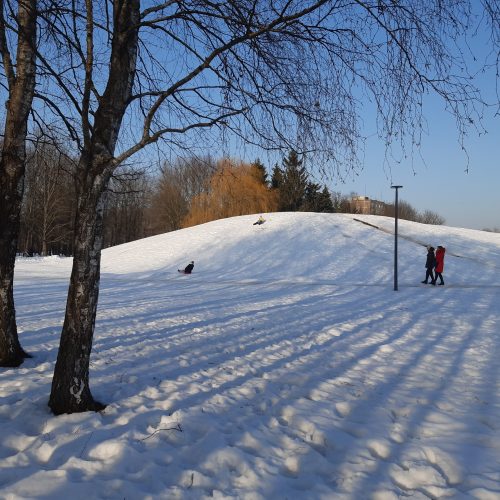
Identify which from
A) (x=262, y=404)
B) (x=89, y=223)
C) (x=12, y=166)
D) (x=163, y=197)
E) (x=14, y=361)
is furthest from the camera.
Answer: (x=163, y=197)

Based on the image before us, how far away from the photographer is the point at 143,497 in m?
2.82

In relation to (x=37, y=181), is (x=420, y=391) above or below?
below

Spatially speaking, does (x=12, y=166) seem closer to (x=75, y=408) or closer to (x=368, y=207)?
(x=75, y=408)

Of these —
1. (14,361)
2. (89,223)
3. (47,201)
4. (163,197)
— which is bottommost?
(14,361)

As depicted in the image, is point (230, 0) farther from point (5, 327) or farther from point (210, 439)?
point (5, 327)

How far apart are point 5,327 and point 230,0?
4.48m

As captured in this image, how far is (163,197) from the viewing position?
116 ft

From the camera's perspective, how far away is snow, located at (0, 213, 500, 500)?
122 inches

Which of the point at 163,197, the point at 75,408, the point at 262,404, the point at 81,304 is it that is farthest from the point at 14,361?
the point at 163,197

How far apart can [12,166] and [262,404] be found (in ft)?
13.2

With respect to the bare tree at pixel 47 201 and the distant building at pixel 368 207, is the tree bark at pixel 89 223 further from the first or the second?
the distant building at pixel 368 207

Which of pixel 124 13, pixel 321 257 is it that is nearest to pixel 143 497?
pixel 124 13

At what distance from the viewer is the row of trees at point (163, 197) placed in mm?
5461

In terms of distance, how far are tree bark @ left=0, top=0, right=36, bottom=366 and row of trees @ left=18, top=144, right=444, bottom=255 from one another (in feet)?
3.07
